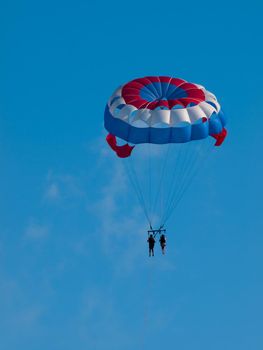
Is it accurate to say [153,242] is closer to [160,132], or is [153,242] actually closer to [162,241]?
[162,241]

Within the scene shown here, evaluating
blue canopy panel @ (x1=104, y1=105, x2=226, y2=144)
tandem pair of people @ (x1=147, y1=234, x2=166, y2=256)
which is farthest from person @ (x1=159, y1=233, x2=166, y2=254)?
blue canopy panel @ (x1=104, y1=105, x2=226, y2=144)

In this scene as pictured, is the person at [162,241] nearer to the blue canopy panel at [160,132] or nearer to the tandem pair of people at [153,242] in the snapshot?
the tandem pair of people at [153,242]

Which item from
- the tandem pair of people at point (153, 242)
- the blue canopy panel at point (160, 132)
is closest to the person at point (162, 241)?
the tandem pair of people at point (153, 242)

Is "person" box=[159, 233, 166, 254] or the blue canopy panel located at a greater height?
the blue canopy panel

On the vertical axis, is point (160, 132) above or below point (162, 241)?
above

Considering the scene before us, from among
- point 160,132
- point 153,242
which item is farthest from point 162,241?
point 160,132

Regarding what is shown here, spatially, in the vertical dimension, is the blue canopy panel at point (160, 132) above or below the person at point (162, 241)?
above

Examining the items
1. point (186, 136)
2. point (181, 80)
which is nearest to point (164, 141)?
point (186, 136)

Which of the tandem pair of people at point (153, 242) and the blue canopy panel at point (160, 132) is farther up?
the blue canopy panel at point (160, 132)

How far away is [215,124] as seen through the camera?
45.9 m

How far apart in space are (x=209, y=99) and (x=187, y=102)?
Answer: 152cm

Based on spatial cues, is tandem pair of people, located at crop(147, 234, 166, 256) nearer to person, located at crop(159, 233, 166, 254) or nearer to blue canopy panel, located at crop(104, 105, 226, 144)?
person, located at crop(159, 233, 166, 254)

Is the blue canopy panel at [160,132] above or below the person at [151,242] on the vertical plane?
above

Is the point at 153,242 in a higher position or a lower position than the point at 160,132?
lower
